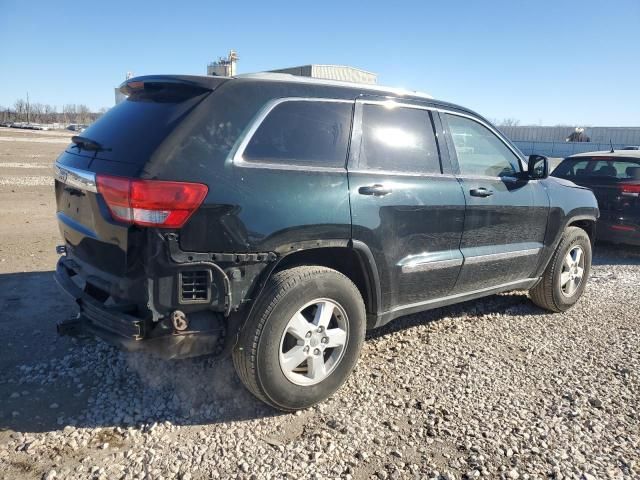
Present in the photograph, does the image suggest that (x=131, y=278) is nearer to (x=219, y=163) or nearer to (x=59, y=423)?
(x=219, y=163)

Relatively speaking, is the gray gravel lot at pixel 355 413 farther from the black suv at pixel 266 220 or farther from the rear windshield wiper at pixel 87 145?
the rear windshield wiper at pixel 87 145

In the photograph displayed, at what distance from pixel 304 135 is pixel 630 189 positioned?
255 inches

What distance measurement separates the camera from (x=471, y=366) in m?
3.95

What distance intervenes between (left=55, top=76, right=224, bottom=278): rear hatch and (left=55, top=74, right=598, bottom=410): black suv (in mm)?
12

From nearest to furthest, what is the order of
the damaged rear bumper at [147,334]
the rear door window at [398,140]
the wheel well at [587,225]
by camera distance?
the damaged rear bumper at [147,334] → the rear door window at [398,140] → the wheel well at [587,225]

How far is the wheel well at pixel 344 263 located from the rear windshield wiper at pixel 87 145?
1.28 m

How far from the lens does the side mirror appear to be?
15.0 feet

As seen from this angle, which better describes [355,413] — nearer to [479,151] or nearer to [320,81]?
[320,81]

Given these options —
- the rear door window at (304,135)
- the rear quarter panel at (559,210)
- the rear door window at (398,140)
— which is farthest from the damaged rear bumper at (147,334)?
the rear quarter panel at (559,210)

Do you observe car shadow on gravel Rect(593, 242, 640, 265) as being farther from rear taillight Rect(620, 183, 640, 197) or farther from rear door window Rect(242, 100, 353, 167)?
rear door window Rect(242, 100, 353, 167)

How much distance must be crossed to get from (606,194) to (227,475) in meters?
7.45

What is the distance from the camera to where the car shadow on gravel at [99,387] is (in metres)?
3.08

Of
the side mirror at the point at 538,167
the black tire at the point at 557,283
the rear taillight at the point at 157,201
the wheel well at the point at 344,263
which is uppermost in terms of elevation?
the side mirror at the point at 538,167

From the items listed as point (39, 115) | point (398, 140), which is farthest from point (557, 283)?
point (39, 115)
